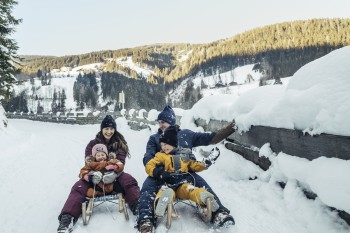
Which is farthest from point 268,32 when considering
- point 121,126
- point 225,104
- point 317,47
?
point 225,104

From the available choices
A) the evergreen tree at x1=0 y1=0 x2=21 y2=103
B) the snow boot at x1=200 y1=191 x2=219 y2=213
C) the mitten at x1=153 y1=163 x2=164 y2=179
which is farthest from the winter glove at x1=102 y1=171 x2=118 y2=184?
the evergreen tree at x1=0 y1=0 x2=21 y2=103

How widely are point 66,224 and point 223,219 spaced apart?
1.66 meters

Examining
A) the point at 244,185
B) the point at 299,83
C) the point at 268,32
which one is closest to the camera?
the point at 299,83

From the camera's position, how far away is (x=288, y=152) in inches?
161

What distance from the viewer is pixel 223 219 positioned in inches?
132

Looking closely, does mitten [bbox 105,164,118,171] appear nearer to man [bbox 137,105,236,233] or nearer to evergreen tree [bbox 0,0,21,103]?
man [bbox 137,105,236,233]

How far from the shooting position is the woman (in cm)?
372

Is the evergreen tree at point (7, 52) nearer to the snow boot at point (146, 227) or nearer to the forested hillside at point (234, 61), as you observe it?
the snow boot at point (146, 227)

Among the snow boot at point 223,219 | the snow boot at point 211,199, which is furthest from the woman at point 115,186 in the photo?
the snow boot at point 223,219

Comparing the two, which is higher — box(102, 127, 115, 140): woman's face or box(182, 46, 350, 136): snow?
box(182, 46, 350, 136): snow

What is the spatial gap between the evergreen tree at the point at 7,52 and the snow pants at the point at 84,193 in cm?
1462

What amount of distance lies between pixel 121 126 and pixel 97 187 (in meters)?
15.9

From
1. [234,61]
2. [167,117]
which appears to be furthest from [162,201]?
[234,61]

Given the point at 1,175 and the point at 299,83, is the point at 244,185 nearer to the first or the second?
the point at 299,83
